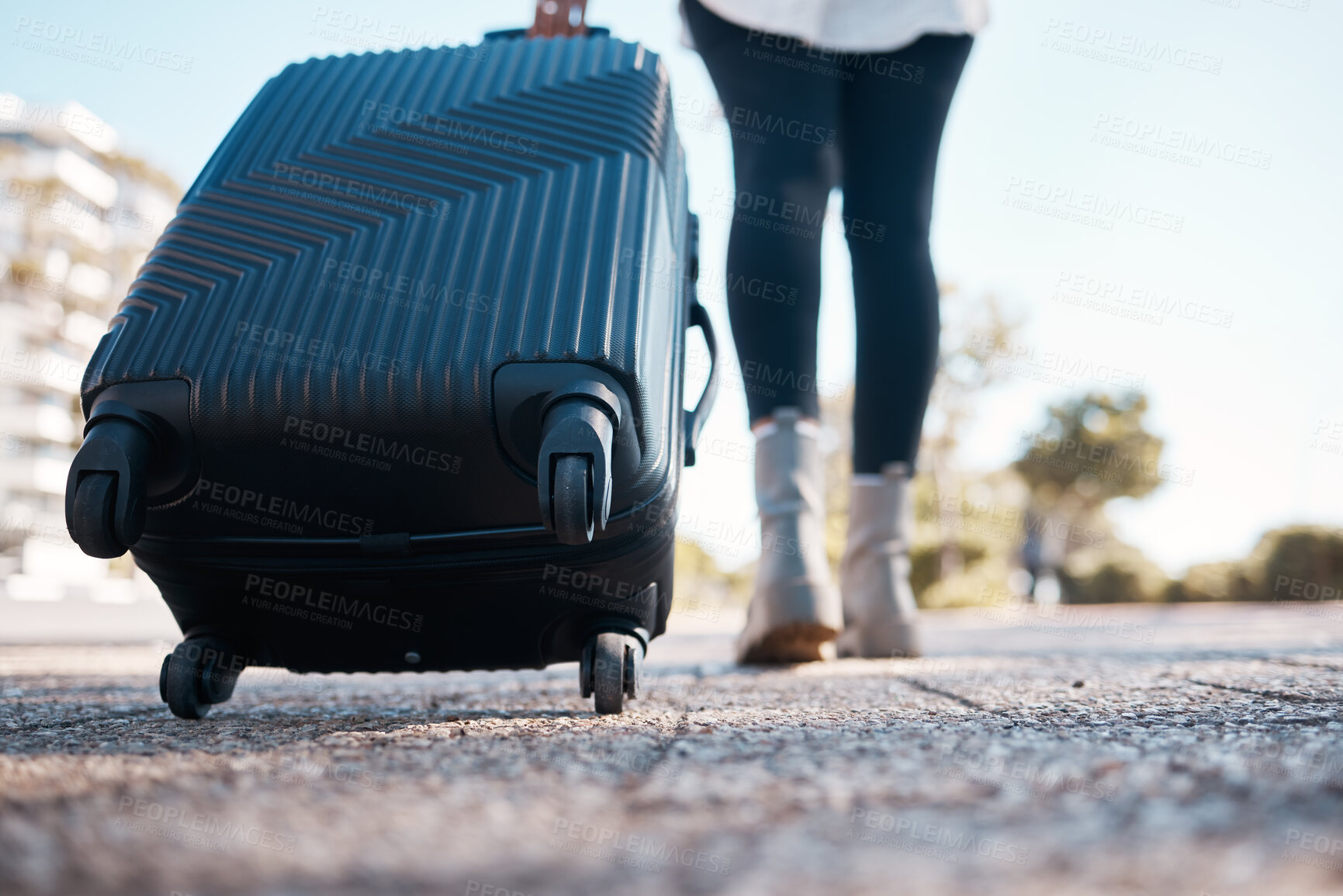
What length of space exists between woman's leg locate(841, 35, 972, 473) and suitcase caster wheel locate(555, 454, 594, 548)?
0.98 metres

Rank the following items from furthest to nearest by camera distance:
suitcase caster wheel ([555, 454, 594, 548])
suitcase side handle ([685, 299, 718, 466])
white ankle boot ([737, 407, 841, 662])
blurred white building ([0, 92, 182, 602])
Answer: blurred white building ([0, 92, 182, 602]), white ankle boot ([737, 407, 841, 662]), suitcase side handle ([685, 299, 718, 466]), suitcase caster wheel ([555, 454, 594, 548])

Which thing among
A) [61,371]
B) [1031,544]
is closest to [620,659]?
[1031,544]

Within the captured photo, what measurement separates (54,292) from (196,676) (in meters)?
19.2

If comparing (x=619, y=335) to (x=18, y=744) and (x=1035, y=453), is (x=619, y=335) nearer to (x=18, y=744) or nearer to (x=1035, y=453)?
(x=18, y=744)

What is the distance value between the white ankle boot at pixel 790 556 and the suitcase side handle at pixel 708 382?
0.40 m

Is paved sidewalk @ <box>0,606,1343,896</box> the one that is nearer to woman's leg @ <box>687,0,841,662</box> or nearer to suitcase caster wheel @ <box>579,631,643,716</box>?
suitcase caster wheel @ <box>579,631,643,716</box>

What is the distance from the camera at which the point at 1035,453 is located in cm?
2036

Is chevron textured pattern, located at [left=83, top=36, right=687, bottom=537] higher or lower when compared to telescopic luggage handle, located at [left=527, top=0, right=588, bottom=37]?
lower

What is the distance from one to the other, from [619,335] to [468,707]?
50 cm

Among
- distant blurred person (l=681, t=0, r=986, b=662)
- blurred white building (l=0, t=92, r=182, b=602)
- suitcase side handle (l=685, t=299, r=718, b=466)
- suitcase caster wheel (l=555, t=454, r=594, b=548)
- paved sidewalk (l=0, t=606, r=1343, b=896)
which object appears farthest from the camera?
blurred white building (l=0, t=92, r=182, b=602)

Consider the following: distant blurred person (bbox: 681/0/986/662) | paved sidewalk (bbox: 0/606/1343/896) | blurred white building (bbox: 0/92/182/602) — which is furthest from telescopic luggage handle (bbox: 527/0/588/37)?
blurred white building (bbox: 0/92/182/602)

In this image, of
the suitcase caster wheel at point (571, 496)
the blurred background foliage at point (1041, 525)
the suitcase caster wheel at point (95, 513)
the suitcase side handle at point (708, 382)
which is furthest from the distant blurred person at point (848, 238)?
the blurred background foliage at point (1041, 525)

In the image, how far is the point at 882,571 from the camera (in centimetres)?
159

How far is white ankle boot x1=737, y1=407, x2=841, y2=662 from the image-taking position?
1427 mm
